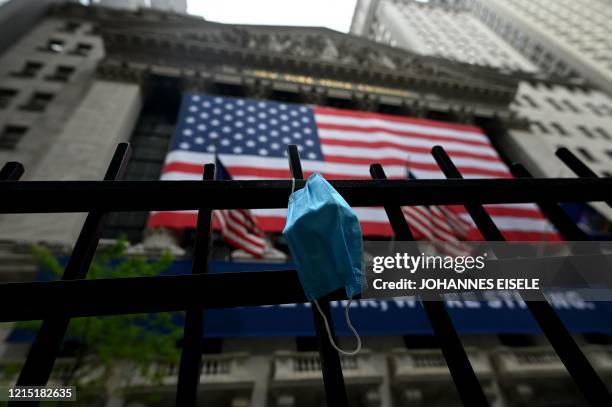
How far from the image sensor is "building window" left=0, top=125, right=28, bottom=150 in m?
19.8

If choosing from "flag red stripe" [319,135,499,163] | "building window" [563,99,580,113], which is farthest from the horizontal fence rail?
"building window" [563,99,580,113]

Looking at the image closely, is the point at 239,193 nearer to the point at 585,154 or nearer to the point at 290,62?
the point at 290,62

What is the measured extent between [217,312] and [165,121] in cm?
2051

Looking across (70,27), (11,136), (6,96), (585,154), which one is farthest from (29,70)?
(585,154)

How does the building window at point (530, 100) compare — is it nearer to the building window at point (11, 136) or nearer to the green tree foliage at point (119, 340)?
the green tree foliage at point (119, 340)

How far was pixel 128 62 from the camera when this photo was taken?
90.1 feet

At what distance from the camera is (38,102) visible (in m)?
23.4

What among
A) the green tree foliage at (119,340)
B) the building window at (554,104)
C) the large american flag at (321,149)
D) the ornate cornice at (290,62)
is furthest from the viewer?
the building window at (554,104)

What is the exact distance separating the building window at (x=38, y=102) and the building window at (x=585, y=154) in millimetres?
45127

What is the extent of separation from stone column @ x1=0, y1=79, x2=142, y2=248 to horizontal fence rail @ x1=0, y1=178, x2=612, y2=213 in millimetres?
15251

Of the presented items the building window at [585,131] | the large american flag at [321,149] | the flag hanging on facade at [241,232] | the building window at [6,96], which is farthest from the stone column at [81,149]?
the building window at [585,131]

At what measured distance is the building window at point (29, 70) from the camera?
2483cm

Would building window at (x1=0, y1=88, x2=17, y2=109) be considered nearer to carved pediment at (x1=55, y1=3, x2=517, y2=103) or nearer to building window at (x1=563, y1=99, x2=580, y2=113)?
carved pediment at (x1=55, y1=3, x2=517, y2=103)

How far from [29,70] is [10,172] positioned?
32.5 meters
